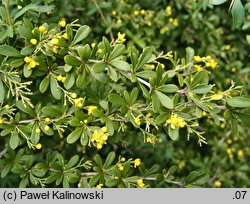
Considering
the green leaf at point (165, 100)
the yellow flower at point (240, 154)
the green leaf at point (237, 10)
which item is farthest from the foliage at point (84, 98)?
the yellow flower at point (240, 154)

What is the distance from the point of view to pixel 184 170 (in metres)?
3.02

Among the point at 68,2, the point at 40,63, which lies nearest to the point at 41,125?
the point at 40,63

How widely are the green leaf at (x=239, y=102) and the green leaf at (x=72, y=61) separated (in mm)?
631

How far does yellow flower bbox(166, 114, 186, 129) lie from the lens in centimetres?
160

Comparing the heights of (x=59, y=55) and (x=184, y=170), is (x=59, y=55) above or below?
above

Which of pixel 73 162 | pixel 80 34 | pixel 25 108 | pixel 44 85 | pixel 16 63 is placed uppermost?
pixel 80 34

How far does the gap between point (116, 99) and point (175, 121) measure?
25 centimetres

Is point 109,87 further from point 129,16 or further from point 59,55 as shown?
point 129,16

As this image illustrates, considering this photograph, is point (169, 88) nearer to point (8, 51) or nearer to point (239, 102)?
point (239, 102)

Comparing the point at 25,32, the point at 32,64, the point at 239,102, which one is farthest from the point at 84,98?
the point at 239,102

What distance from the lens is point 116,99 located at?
1.64 metres

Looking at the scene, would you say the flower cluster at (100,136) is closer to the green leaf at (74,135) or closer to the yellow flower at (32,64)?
the green leaf at (74,135)

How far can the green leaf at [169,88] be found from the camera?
162 cm
